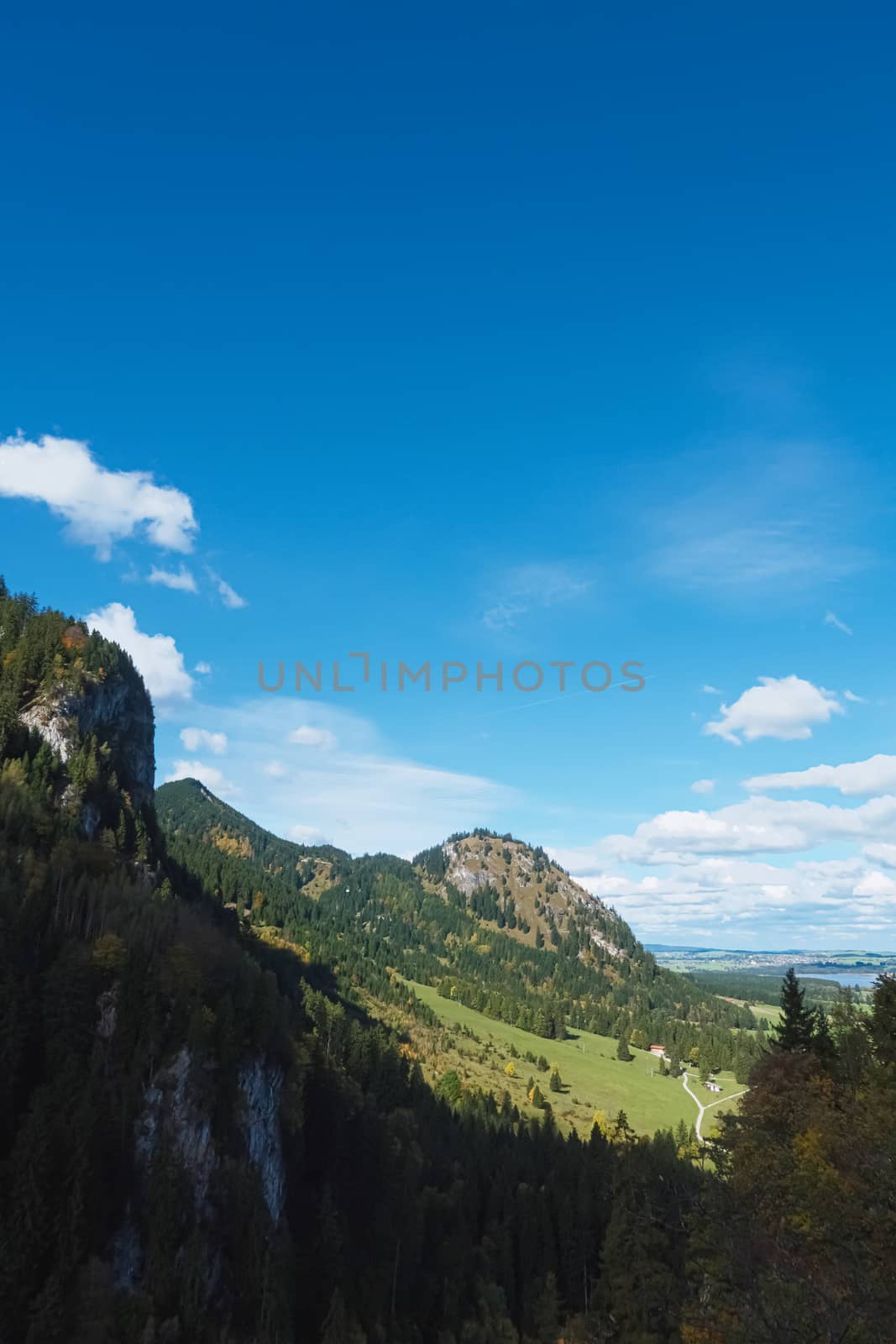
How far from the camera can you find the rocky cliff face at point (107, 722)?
474 ft

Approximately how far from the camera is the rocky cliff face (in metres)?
145

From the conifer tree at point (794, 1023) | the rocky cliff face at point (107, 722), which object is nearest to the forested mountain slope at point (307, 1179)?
the conifer tree at point (794, 1023)

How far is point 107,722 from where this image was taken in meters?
166

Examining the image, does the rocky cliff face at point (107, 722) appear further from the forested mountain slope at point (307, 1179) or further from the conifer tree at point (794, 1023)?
the conifer tree at point (794, 1023)

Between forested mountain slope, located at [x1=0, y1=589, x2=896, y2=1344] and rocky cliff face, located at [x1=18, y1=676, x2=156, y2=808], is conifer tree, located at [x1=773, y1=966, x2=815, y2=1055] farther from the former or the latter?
rocky cliff face, located at [x1=18, y1=676, x2=156, y2=808]

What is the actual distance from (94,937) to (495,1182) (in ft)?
238

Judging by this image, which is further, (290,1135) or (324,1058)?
(324,1058)

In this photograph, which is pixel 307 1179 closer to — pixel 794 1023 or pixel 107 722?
pixel 794 1023

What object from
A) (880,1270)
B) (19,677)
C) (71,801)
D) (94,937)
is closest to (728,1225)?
(880,1270)

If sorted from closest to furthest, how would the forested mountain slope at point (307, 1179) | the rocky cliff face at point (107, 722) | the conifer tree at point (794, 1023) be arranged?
the forested mountain slope at point (307, 1179) → the conifer tree at point (794, 1023) → the rocky cliff face at point (107, 722)

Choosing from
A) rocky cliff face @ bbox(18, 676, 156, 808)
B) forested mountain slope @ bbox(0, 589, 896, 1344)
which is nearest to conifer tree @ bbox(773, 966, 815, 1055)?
forested mountain slope @ bbox(0, 589, 896, 1344)

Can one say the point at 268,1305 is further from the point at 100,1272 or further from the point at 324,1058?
the point at 324,1058

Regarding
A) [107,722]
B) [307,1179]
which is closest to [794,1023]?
[307,1179]

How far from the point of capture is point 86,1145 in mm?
66750
